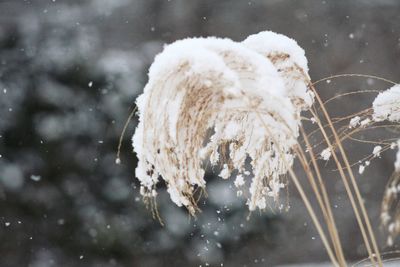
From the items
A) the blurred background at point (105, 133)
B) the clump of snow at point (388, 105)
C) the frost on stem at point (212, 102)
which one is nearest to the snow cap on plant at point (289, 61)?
the frost on stem at point (212, 102)

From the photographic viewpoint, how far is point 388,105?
1151 mm

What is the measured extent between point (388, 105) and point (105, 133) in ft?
11.0

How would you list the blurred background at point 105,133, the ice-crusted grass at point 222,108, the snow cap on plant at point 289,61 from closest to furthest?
the ice-crusted grass at point 222,108, the snow cap on plant at point 289,61, the blurred background at point 105,133

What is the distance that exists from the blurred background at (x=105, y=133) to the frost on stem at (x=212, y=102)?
3167 millimetres

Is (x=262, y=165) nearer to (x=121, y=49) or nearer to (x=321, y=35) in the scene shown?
(x=121, y=49)

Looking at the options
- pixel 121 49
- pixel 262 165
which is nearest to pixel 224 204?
pixel 121 49

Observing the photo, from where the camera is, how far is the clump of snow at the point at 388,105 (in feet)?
3.74

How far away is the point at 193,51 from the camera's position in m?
0.95

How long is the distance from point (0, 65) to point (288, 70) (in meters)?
3.59

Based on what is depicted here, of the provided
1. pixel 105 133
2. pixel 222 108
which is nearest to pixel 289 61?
pixel 222 108

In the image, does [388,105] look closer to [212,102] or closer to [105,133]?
[212,102]

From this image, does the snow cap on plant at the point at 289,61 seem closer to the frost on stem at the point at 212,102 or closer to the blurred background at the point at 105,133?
the frost on stem at the point at 212,102

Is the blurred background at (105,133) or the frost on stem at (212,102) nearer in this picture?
the frost on stem at (212,102)

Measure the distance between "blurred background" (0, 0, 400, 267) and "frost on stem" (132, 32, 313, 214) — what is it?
317cm
